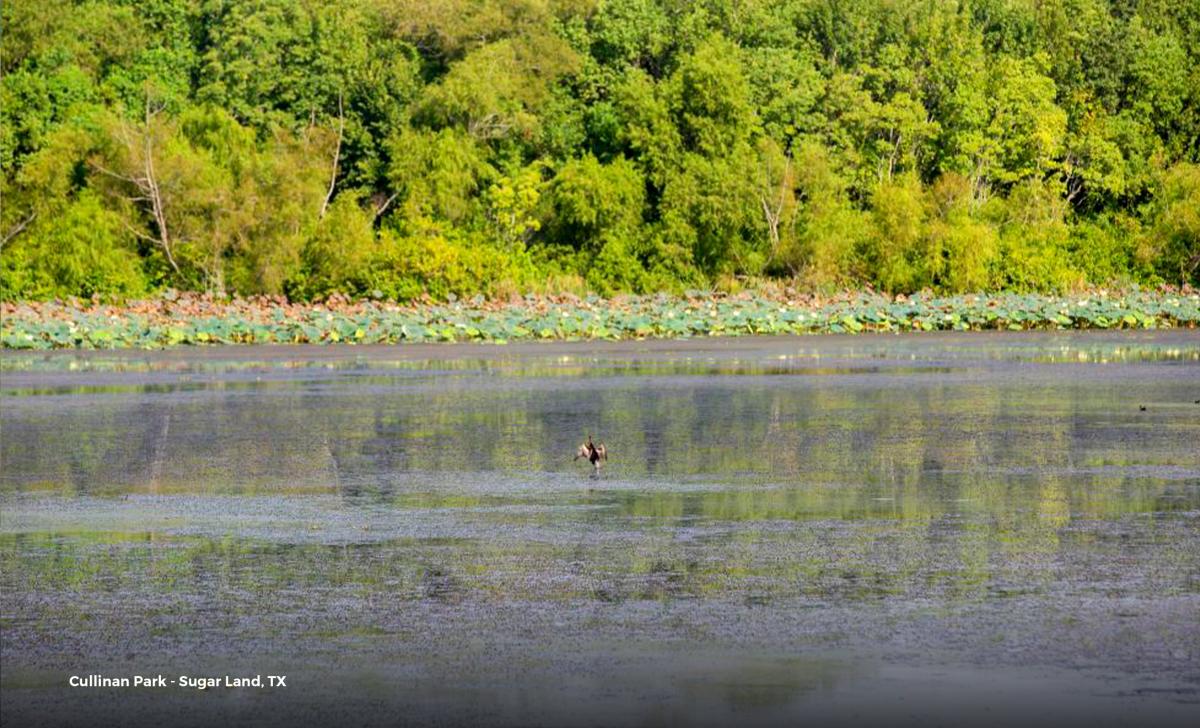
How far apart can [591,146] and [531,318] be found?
1874cm

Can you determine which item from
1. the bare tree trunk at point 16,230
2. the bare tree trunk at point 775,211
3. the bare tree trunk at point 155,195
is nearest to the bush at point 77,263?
the bare tree trunk at point 155,195

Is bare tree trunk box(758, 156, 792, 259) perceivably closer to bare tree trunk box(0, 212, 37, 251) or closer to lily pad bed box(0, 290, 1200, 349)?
lily pad bed box(0, 290, 1200, 349)

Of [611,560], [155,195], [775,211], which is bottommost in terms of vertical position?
[775,211]

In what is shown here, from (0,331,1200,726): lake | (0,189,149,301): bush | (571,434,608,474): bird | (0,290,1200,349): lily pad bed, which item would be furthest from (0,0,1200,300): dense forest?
(571,434,608,474): bird

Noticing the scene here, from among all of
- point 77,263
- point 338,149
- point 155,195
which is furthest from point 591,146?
point 77,263

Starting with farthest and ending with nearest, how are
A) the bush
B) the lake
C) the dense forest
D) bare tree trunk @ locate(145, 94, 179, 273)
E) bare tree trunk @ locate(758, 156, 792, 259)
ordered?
1. bare tree trunk @ locate(758, 156, 792, 259)
2. the dense forest
3. bare tree trunk @ locate(145, 94, 179, 273)
4. the bush
5. the lake

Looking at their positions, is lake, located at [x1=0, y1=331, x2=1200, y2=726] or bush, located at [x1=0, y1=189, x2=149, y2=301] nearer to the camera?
lake, located at [x1=0, y1=331, x2=1200, y2=726]

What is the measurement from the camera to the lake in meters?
7.26

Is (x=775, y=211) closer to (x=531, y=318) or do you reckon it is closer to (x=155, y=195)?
(x=531, y=318)

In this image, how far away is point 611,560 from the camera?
1007 centimetres

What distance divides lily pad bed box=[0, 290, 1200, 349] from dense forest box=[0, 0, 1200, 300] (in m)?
3.13

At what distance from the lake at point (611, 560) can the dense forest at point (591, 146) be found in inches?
1070

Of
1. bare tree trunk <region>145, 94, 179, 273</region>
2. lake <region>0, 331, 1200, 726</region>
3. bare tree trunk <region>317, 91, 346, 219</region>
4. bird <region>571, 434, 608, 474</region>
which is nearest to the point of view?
lake <region>0, 331, 1200, 726</region>

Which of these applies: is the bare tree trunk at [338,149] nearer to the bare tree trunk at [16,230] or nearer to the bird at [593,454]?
the bare tree trunk at [16,230]
